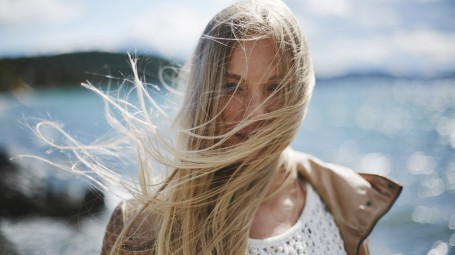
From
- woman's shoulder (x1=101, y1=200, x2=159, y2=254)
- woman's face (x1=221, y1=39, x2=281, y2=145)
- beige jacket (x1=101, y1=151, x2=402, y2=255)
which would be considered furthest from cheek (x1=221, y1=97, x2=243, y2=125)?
beige jacket (x1=101, y1=151, x2=402, y2=255)

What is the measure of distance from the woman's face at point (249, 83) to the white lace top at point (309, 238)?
1.48ft

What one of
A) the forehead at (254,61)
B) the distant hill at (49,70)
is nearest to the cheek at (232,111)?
the forehead at (254,61)

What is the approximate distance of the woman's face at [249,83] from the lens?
2025mm

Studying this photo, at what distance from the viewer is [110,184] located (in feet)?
6.89

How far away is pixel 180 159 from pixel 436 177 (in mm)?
9275

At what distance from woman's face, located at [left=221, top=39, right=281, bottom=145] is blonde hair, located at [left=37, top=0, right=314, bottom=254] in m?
0.02

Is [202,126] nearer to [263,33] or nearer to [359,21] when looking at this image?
[263,33]

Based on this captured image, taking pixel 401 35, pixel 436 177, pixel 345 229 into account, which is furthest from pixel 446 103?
pixel 345 229

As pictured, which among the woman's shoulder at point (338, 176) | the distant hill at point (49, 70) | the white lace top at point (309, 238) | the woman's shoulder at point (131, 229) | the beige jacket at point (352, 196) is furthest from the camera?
the distant hill at point (49, 70)

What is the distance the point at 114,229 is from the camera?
208 cm

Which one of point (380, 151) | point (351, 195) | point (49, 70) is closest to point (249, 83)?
point (351, 195)

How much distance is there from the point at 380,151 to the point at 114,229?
12880mm

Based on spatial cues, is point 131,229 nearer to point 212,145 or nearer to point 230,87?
point 212,145

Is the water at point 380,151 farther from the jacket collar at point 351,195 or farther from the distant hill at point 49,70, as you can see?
the jacket collar at point 351,195
